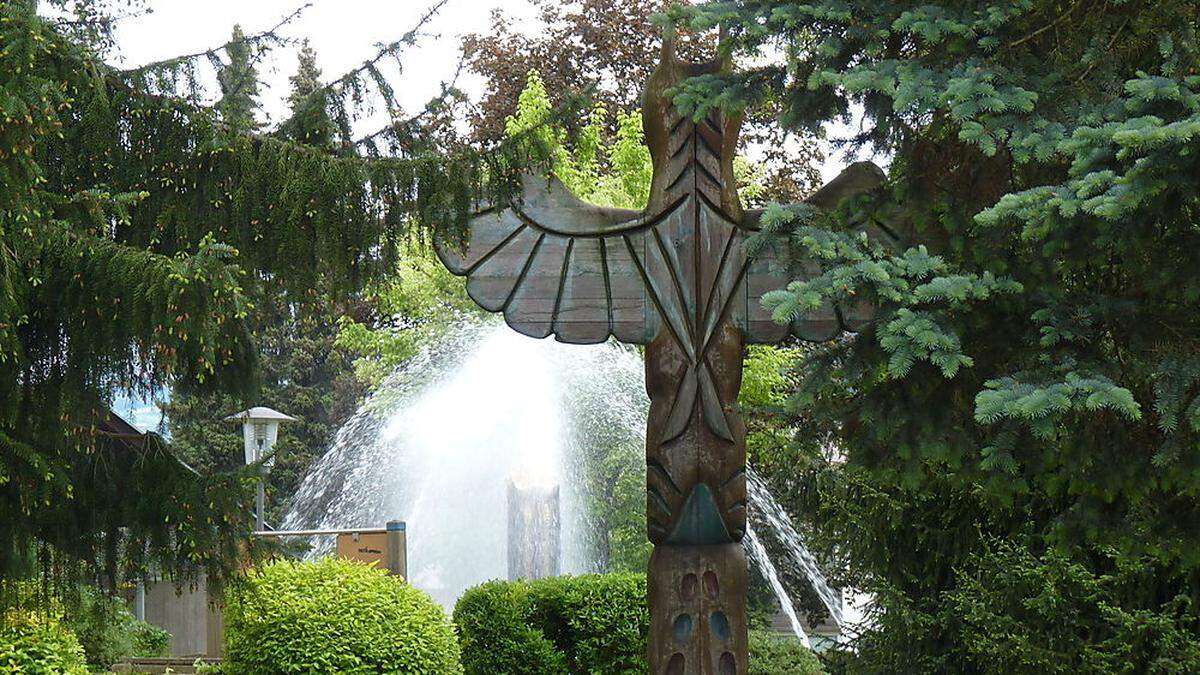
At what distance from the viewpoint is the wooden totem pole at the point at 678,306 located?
222 inches

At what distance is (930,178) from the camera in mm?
5645

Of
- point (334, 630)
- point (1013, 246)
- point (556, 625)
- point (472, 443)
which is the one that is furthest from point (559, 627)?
point (472, 443)

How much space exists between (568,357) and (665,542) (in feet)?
32.3

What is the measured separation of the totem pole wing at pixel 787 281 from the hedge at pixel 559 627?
188 inches

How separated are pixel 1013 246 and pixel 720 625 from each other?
6.27 feet

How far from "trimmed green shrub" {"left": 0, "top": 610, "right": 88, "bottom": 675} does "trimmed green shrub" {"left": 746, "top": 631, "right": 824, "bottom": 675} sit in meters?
4.98

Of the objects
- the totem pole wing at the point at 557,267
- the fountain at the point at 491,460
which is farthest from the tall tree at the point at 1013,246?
the fountain at the point at 491,460

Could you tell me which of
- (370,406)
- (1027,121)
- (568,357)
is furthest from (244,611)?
(370,406)

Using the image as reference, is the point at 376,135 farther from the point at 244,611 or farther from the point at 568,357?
the point at 568,357

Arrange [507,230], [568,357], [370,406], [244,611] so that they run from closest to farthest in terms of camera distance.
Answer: [507,230] → [244,611] → [568,357] → [370,406]

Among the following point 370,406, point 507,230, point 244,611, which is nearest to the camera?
point 507,230

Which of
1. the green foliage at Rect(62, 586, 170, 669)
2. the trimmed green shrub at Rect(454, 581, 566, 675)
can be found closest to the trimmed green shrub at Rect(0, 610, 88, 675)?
the green foliage at Rect(62, 586, 170, 669)

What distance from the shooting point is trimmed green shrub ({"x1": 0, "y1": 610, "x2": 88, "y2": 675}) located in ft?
25.1

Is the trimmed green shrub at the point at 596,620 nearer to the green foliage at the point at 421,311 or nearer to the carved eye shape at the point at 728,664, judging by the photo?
the carved eye shape at the point at 728,664
